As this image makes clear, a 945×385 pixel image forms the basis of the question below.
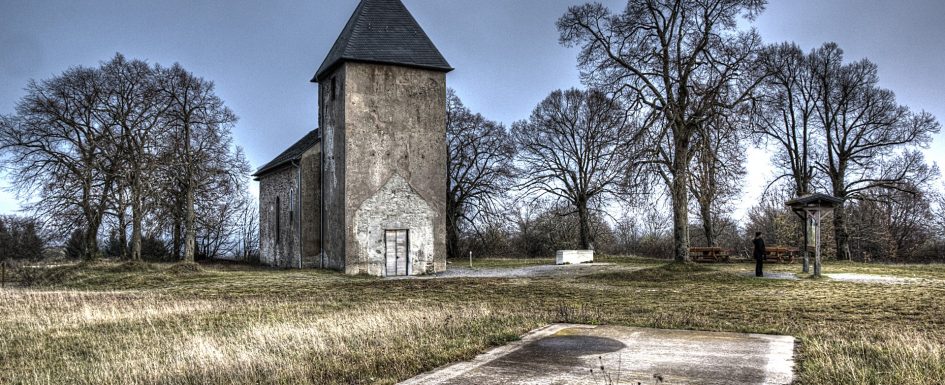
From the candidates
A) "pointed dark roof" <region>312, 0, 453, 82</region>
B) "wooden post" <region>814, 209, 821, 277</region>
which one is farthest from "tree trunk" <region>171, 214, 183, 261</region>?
"wooden post" <region>814, 209, 821, 277</region>

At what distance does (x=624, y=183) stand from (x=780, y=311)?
1140 centimetres

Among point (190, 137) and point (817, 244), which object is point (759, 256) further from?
point (190, 137)

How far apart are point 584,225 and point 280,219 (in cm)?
1788

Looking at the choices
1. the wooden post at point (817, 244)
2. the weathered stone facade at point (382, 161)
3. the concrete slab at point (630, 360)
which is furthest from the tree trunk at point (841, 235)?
the concrete slab at point (630, 360)

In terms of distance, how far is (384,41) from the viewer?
28703mm

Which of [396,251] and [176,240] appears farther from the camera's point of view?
[176,240]

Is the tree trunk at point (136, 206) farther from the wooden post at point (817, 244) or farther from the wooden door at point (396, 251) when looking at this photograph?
the wooden post at point (817, 244)

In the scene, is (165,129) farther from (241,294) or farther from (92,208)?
(241,294)

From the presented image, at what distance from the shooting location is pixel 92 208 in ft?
111

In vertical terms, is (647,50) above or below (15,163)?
above

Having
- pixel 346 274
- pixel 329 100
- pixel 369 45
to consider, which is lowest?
pixel 346 274

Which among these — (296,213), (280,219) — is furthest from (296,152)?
→ (280,219)

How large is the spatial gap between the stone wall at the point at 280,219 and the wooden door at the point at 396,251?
5.17 meters

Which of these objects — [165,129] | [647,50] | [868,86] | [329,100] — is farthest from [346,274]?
[868,86]
